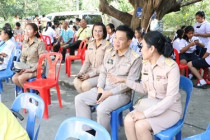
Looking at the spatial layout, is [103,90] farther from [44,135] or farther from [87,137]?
[87,137]

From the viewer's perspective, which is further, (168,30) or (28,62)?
(168,30)

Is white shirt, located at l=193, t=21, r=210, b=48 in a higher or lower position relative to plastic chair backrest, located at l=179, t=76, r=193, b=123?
higher

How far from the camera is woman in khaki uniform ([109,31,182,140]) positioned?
194cm

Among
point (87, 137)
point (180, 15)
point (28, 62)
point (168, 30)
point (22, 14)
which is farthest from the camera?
point (22, 14)

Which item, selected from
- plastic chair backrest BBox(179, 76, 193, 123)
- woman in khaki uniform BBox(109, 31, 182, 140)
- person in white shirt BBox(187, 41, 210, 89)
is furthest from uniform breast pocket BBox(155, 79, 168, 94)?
person in white shirt BBox(187, 41, 210, 89)

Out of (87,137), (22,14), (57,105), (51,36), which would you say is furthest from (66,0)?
(87,137)

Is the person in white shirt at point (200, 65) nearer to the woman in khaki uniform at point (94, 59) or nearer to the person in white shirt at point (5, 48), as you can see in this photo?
the woman in khaki uniform at point (94, 59)

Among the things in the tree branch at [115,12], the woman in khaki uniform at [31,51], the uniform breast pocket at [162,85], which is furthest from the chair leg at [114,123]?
the tree branch at [115,12]

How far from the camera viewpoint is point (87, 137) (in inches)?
55.4

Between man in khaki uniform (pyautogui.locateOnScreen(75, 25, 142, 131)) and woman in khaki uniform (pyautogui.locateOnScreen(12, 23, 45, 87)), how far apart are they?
1342 millimetres

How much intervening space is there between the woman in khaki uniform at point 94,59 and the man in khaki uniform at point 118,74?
44 centimetres

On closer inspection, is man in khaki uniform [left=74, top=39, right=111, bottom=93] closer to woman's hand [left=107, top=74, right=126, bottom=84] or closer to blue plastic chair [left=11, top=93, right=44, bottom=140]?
woman's hand [left=107, top=74, right=126, bottom=84]

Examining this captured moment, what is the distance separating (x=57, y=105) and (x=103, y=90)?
146 cm

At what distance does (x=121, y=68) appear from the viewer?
259cm
